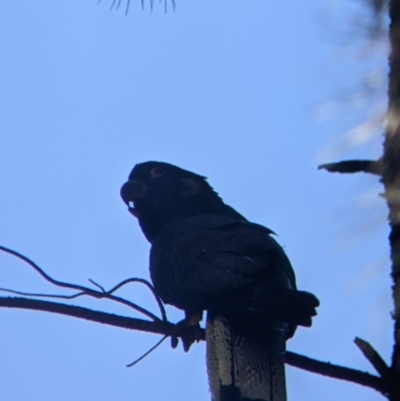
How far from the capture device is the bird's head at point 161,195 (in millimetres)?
4660

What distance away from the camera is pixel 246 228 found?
A: 3498mm

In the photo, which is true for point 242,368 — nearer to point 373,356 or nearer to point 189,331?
point 189,331

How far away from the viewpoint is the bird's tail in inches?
109

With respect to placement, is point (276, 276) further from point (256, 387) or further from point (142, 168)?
point (142, 168)

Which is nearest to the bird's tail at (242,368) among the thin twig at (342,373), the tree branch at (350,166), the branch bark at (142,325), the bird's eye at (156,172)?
the branch bark at (142,325)

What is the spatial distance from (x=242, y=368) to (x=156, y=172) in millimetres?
2244

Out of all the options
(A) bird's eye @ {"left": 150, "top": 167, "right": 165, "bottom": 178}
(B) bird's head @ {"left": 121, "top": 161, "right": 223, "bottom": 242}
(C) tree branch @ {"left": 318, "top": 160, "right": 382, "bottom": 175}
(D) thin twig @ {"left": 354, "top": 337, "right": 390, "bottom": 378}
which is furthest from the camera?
(A) bird's eye @ {"left": 150, "top": 167, "right": 165, "bottom": 178}

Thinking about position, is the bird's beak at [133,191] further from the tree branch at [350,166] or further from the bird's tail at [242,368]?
the tree branch at [350,166]

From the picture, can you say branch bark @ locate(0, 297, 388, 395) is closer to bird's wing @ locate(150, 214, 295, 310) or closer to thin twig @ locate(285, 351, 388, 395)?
thin twig @ locate(285, 351, 388, 395)

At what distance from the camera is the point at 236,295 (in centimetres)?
288

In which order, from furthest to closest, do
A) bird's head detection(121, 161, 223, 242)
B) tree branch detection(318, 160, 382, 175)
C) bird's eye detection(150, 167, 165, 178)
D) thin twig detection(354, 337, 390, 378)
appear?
bird's eye detection(150, 167, 165, 178) < bird's head detection(121, 161, 223, 242) < thin twig detection(354, 337, 390, 378) < tree branch detection(318, 160, 382, 175)

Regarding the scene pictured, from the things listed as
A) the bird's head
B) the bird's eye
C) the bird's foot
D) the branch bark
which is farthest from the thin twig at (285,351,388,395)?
the bird's eye

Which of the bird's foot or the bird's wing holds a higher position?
the bird's wing

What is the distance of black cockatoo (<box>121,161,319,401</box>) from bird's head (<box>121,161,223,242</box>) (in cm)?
55
